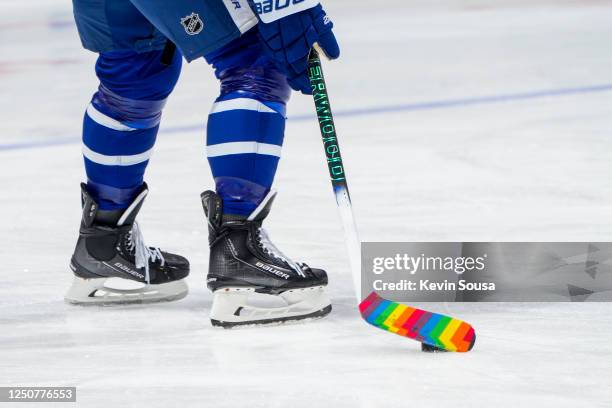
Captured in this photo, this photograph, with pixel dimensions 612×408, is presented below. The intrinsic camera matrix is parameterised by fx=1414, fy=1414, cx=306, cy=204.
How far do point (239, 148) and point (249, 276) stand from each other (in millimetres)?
223

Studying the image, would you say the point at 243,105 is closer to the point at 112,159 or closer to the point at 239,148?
the point at 239,148

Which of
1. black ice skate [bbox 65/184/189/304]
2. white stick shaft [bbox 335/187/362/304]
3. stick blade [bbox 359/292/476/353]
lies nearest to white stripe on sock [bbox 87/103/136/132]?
black ice skate [bbox 65/184/189/304]

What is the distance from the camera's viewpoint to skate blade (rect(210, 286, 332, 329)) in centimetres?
242

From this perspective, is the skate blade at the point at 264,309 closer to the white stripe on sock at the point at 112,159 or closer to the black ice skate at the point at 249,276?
the black ice skate at the point at 249,276

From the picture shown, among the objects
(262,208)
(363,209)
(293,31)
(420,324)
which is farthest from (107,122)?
(363,209)

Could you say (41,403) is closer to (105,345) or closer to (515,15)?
(105,345)

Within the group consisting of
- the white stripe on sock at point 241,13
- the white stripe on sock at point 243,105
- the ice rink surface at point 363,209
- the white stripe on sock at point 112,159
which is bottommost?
the ice rink surface at point 363,209

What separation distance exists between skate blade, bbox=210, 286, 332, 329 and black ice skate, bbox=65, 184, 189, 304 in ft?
0.84

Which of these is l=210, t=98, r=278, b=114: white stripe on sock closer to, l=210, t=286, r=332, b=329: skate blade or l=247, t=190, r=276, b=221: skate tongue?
l=247, t=190, r=276, b=221: skate tongue

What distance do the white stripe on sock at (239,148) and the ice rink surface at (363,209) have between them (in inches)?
12.0

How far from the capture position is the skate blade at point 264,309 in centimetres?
242

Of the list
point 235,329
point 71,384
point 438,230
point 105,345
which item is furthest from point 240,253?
point 438,230

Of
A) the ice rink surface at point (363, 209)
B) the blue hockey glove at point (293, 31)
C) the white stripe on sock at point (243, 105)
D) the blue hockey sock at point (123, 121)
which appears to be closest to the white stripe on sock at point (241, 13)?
the blue hockey glove at point (293, 31)

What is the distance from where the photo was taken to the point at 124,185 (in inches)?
105
